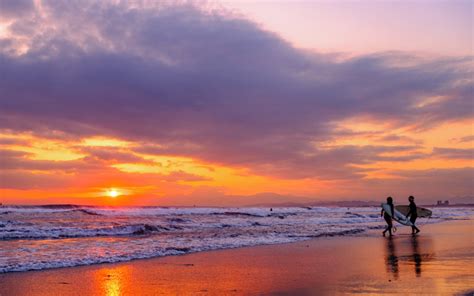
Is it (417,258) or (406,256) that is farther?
(406,256)

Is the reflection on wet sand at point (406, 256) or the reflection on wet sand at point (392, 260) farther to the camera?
the reflection on wet sand at point (406, 256)

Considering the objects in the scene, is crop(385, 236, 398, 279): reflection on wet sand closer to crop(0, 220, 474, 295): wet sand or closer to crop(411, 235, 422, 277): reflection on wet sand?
crop(0, 220, 474, 295): wet sand

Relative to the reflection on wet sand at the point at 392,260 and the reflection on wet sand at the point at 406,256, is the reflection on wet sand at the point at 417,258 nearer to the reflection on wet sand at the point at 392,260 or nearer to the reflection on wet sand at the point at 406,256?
the reflection on wet sand at the point at 406,256

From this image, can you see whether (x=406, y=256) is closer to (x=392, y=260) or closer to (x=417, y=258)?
(x=417, y=258)

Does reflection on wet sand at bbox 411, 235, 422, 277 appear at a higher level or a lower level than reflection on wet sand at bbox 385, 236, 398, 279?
higher

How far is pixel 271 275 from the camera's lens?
10977 mm

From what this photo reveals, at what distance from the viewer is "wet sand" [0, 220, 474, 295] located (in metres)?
9.13

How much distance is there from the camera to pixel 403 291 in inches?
333

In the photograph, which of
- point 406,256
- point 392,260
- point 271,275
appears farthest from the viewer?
point 406,256

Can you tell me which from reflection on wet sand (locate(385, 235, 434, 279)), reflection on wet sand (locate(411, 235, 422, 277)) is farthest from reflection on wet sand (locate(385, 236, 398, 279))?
reflection on wet sand (locate(411, 235, 422, 277))

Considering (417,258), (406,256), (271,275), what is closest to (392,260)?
(417,258)

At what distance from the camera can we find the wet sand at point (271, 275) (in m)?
9.13

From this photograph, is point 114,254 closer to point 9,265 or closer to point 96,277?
point 9,265

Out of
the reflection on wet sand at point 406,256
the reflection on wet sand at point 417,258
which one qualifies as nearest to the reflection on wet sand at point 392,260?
the reflection on wet sand at point 406,256
